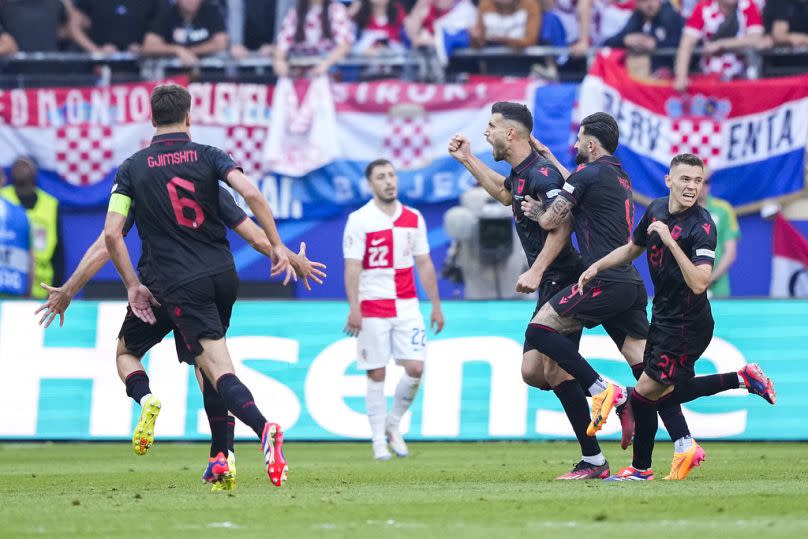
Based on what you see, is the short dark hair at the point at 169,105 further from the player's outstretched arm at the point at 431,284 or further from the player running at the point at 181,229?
the player's outstretched arm at the point at 431,284

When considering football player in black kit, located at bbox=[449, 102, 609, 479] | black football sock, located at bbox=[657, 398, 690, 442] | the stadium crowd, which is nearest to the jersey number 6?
football player in black kit, located at bbox=[449, 102, 609, 479]

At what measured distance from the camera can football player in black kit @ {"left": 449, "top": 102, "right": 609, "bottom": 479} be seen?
31.3 feet

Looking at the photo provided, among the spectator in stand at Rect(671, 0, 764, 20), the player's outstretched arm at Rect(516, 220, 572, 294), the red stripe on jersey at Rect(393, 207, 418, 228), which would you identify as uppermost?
the spectator in stand at Rect(671, 0, 764, 20)

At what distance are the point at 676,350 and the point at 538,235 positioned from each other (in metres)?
1.25

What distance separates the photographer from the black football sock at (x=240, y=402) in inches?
330

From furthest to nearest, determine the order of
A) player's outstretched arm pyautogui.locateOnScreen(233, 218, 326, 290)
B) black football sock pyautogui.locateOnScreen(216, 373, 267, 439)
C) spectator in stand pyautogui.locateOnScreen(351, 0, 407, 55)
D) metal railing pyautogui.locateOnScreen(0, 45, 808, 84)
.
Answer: spectator in stand pyautogui.locateOnScreen(351, 0, 407, 55), metal railing pyautogui.locateOnScreen(0, 45, 808, 84), player's outstretched arm pyautogui.locateOnScreen(233, 218, 326, 290), black football sock pyautogui.locateOnScreen(216, 373, 267, 439)

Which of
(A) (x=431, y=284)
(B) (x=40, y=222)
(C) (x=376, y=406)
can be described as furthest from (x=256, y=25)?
(C) (x=376, y=406)

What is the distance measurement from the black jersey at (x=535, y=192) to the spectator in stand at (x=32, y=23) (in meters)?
11.0

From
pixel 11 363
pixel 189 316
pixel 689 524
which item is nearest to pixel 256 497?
pixel 189 316

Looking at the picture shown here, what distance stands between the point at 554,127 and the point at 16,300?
6.64m

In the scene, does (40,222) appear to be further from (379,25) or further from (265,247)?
(265,247)

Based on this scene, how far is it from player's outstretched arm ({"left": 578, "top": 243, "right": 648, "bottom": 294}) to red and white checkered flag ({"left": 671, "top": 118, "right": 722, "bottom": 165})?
869 cm

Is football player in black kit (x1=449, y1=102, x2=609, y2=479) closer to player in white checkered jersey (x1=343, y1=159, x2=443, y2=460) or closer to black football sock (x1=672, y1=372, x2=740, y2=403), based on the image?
black football sock (x1=672, y1=372, x2=740, y2=403)

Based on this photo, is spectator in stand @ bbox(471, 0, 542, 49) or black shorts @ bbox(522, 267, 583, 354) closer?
black shorts @ bbox(522, 267, 583, 354)
